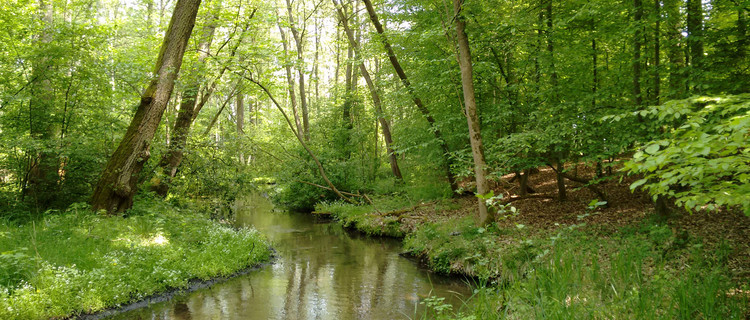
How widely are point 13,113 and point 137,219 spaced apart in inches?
166

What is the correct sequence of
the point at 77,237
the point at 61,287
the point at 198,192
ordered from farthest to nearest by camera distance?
1. the point at 198,192
2. the point at 77,237
3. the point at 61,287

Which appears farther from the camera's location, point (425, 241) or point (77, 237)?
point (425, 241)

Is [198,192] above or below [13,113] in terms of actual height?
below

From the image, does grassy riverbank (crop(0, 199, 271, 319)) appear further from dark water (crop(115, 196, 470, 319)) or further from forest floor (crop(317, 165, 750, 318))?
forest floor (crop(317, 165, 750, 318))

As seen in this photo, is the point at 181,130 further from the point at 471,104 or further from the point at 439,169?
the point at 439,169

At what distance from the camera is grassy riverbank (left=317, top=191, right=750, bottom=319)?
13.0ft

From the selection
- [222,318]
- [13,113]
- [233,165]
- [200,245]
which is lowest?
[222,318]

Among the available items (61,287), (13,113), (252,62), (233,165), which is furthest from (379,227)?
(13,113)

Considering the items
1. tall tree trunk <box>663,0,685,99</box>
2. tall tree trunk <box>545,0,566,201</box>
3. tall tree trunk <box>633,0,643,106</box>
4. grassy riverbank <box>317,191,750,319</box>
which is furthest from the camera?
tall tree trunk <box>545,0,566,201</box>

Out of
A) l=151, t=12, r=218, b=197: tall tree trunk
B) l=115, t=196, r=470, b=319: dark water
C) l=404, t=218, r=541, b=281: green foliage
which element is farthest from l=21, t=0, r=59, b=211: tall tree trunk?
l=404, t=218, r=541, b=281: green foliage

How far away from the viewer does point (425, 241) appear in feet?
34.9

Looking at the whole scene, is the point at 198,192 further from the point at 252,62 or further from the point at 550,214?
the point at 550,214

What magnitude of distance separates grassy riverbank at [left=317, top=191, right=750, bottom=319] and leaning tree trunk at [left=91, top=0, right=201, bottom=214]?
712 cm

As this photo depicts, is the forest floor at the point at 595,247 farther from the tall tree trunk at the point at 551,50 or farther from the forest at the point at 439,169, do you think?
the tall tree trunk at the point at 551,50
